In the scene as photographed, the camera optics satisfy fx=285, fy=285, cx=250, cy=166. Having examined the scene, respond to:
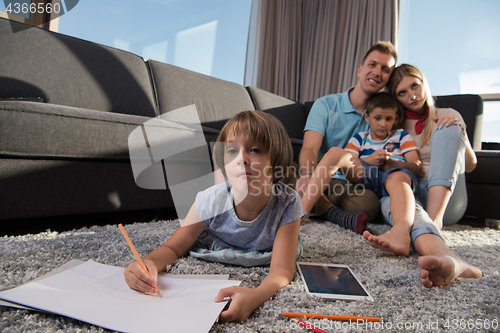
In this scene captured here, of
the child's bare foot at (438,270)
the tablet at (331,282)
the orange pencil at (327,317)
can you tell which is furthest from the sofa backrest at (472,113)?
the orange pencil at (327,317)

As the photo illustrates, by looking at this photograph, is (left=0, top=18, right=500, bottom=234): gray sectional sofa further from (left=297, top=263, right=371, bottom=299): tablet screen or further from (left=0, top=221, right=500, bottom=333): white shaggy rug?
(left=297, top=263, right=371, bottom=299): tablet screen

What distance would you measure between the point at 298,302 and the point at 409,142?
3.29 feet

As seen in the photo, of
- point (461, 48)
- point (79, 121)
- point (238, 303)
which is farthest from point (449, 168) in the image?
point (461, 48)

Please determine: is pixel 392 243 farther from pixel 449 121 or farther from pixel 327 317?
pixel 449 121

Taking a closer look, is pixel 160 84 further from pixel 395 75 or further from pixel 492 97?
pixel 492 97

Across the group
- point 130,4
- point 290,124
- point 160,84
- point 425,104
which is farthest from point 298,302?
point 130,4

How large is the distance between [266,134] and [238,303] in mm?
345

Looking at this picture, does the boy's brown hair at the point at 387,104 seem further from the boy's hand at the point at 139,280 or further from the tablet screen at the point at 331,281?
the boy's hand at the point at 139,280

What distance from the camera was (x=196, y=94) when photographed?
1877 millimetres

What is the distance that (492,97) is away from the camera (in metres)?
2.47

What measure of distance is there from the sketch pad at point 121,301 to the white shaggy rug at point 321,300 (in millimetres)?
17

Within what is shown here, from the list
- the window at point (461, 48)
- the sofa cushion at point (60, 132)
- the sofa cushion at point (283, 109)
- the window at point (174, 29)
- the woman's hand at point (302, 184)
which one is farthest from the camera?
the window at point (461, 48)

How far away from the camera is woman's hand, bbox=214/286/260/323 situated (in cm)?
41

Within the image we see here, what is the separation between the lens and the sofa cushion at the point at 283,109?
7.43ft
